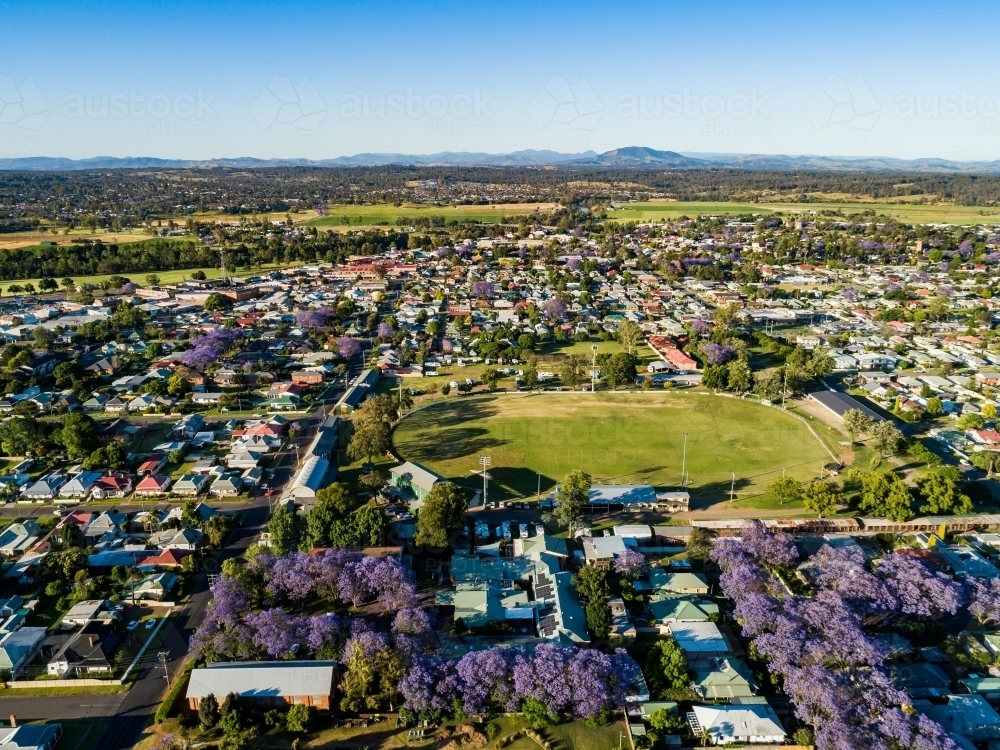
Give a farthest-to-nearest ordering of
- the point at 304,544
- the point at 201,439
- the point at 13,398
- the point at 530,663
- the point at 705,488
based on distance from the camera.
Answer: the point at 13,398 → the point at 201,439 → the point at 705,488 → the point at 304,544 → the point at 530,663

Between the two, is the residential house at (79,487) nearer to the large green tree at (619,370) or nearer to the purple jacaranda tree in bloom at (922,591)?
the large green tree at (619,370)

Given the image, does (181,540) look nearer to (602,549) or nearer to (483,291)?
(602,549)

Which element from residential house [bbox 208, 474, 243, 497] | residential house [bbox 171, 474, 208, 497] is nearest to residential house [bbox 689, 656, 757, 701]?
residential house [bbox 208, 474, 243, 497]

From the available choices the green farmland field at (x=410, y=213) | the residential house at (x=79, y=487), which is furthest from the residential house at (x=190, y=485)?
the green farmland field at (x=410, y=213)

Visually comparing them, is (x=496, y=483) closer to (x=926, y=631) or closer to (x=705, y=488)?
(x=705, y=488)

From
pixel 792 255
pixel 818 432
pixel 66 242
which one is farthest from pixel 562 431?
pixel 66 242

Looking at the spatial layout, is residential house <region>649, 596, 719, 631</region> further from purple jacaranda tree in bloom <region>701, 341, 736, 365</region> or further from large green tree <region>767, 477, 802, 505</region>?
purple jacaranda tree in bloom <region>701, 341, 736, 365</region>

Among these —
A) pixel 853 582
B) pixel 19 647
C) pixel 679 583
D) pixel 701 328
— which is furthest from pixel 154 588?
pixel 701 328

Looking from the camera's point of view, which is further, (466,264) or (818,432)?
(466,264)
